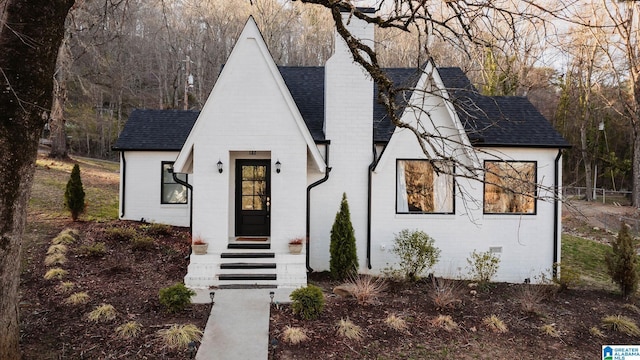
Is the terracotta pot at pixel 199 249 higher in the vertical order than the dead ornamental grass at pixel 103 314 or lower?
higher

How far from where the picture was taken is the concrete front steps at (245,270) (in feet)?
28.0

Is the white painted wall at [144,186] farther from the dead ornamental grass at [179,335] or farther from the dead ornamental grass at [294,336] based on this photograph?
the dead ornamental grass at [294,336]

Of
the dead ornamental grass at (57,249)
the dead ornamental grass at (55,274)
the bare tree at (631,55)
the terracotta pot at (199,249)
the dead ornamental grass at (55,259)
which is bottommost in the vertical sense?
the dead ornamental grass at (55,274)

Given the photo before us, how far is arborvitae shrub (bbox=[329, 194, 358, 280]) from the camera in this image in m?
9.54

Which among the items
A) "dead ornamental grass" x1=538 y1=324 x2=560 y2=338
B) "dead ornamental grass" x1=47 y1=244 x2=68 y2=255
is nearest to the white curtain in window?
"dead ornamental grass" x1=538 y1=324 x2=560 y2=338

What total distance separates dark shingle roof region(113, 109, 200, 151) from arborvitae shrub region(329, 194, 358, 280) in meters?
7.18

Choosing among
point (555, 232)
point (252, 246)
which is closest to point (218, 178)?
point (252, 246)

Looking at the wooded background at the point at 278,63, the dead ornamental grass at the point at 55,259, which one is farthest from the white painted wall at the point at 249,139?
the wooded background at the point at 278,63

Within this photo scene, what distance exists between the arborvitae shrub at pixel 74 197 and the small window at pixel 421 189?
33.9 ft

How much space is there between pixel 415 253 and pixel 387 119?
4.06 m

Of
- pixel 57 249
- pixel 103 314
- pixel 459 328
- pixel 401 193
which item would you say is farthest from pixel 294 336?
pixel 57 249

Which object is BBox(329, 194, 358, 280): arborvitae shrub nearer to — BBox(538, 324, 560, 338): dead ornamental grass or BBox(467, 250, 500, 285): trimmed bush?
BBox(467, 250, 500, 285): trimmed bush

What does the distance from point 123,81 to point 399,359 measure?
124 feet

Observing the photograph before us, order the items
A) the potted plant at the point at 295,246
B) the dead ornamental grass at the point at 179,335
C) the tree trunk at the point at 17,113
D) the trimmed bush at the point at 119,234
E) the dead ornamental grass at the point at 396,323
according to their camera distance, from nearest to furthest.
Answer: the tree trunk at the point at 17,113 → the dead ornamental grass at the point at 179,335 → the dead ornamental grass at the point at 396,323 → the potted plant at the point at 295,246 → the trimmed bush at the point at 119,234
